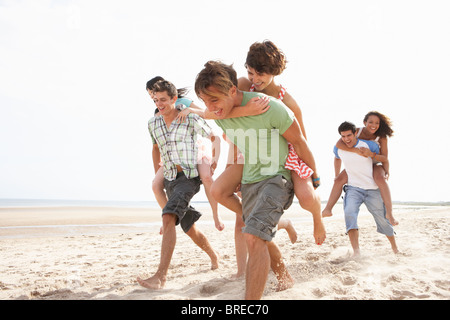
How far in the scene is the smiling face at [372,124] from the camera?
536 cm

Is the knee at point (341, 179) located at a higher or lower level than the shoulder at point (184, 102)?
lower

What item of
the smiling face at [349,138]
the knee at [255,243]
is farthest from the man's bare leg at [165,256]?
the smiling face at [349,138]

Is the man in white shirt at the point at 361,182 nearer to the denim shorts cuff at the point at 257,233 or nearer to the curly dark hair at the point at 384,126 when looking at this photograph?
the curly dark hair at the point at 384,126

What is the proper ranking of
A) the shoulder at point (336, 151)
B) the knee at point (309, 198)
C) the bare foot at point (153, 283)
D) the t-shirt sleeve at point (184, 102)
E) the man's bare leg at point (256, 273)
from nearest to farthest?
the man's bare leg at point (256, 273), the knee at point (309, 198), the bare foot at point (153, 283), the t-shirt sleeve at point (184, 102), the shoulder at point (336, 151)

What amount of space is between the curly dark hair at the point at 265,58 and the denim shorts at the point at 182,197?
1595mm

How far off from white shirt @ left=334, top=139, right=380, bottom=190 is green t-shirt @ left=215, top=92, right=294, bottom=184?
103 inches

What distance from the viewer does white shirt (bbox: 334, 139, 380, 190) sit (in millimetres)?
5266

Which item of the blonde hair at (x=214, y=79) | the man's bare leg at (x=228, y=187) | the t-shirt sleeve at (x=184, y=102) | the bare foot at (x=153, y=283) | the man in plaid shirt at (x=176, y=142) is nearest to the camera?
the blonde hair at (x=214, y=79)

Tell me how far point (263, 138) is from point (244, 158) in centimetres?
29

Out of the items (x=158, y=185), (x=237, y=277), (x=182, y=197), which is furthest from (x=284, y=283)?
(x=158, y=185)

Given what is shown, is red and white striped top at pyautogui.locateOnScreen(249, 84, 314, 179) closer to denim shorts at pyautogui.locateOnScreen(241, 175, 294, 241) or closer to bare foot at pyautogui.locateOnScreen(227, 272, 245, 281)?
denim shorts at pyautogui.locateOnScreen(241, 175, 294, 241)

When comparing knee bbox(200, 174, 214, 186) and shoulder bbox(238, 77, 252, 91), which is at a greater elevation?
shoulder bbox(238, 77, 252, 91)

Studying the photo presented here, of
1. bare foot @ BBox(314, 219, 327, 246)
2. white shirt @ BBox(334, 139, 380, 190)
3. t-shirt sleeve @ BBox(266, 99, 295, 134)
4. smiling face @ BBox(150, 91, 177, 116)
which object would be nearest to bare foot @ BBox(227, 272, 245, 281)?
bare foot @ BBox(314, 219, 327, 246)

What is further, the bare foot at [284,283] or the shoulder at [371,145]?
the shoulder at [371,145]
